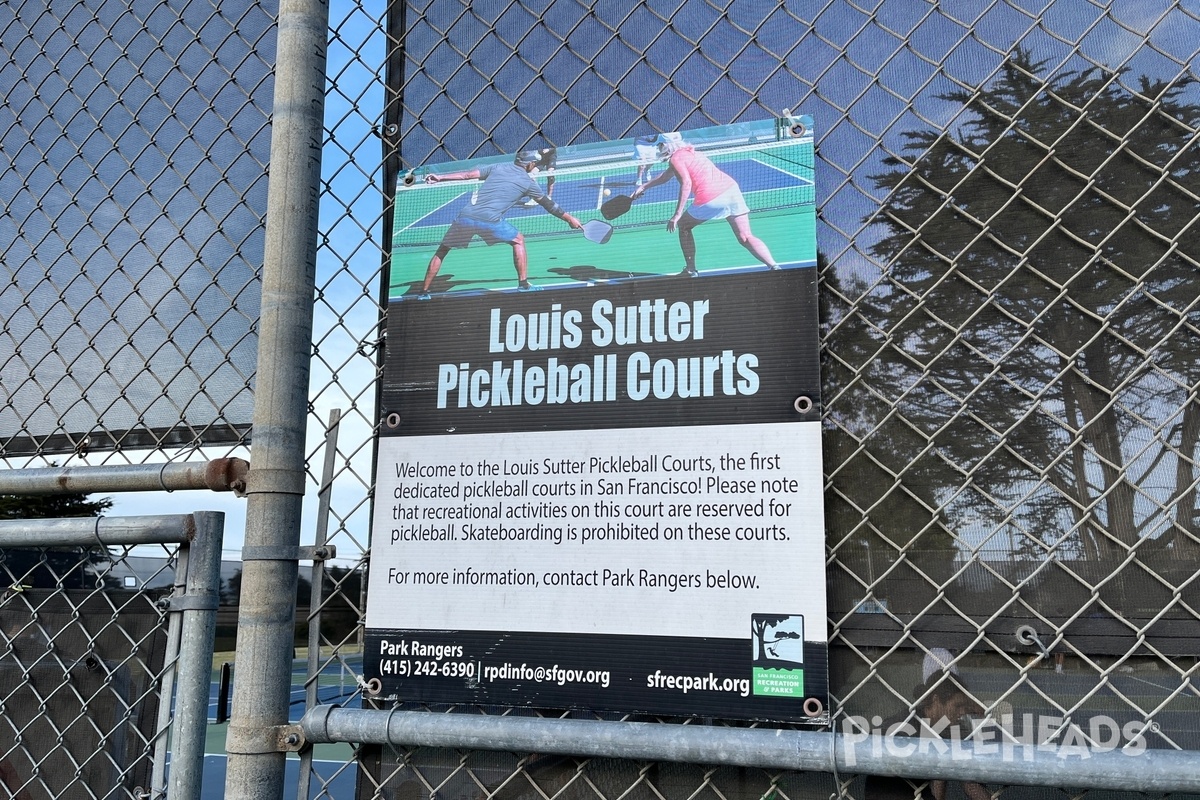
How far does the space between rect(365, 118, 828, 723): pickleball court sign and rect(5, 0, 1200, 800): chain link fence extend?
8cm

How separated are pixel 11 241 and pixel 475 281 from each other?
1.38 m

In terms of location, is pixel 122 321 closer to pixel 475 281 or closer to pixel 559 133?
pixel 475 281

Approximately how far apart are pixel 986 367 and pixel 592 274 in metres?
0.66

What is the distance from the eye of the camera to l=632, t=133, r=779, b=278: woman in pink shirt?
1.39 meters

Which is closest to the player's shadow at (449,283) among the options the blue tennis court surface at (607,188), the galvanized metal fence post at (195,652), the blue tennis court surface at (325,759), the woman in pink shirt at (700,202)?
the blue tennis court surface at (607,188)

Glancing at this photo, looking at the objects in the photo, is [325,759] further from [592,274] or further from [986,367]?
[986,367]

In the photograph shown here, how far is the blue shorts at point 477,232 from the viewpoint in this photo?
4.99 feet

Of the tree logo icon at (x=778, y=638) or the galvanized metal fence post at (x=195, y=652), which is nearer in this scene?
the tree logo icon at (x=778, y=638)

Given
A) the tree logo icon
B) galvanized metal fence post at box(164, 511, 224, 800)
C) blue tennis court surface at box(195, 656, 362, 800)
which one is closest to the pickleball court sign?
the tree logo icon

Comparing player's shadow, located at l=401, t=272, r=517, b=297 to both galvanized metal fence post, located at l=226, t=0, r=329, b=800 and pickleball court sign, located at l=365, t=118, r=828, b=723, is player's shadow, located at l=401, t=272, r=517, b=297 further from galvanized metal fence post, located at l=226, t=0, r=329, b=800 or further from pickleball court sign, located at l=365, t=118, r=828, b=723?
galvanized metal fence post, located at l=226, t=0, r=329, b=800

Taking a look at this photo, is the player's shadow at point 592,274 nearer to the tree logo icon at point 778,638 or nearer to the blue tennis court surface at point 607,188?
the blue tennis court surface at point 607,188

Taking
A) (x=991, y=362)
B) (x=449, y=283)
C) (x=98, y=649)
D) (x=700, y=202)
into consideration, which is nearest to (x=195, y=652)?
(x=98, y=649)

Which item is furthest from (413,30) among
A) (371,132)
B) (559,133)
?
(559,133)

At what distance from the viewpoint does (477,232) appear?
1541 mm
